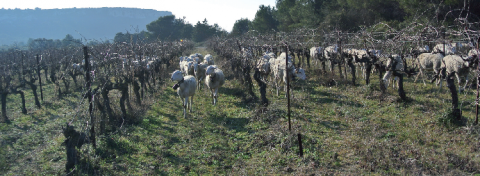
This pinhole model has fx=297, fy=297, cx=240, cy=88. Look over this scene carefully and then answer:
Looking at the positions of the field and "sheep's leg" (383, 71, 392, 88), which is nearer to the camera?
the field

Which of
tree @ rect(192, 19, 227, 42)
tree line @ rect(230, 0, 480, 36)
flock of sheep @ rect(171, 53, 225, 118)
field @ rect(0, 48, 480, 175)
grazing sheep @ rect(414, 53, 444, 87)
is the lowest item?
field @ rect(0, 48, 480, 175)

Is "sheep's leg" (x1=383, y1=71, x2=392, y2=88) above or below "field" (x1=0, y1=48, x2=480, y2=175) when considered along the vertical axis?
above

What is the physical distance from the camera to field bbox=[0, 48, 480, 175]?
7313 mm

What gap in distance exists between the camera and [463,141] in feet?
25.9

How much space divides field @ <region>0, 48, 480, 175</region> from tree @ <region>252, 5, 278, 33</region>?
45.2 meters

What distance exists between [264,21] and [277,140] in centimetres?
5179

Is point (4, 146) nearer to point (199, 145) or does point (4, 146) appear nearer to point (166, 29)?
point (199, 145)

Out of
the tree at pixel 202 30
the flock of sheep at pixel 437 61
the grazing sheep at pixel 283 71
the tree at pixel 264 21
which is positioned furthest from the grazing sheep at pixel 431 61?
the tree at pixel 202 30

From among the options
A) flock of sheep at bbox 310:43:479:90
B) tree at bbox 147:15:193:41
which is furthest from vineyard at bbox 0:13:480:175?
tree at bbox 147:15:193:41

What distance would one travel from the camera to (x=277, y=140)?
8.94 meters

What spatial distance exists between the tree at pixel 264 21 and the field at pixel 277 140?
45170 mm

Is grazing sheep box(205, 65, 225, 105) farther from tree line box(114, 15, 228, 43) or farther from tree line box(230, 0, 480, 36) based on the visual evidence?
tree line box(114, 15, 228, 43)

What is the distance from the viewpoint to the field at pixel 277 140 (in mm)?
7313

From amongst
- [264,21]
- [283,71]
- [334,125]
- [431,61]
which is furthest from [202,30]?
[334,125]
